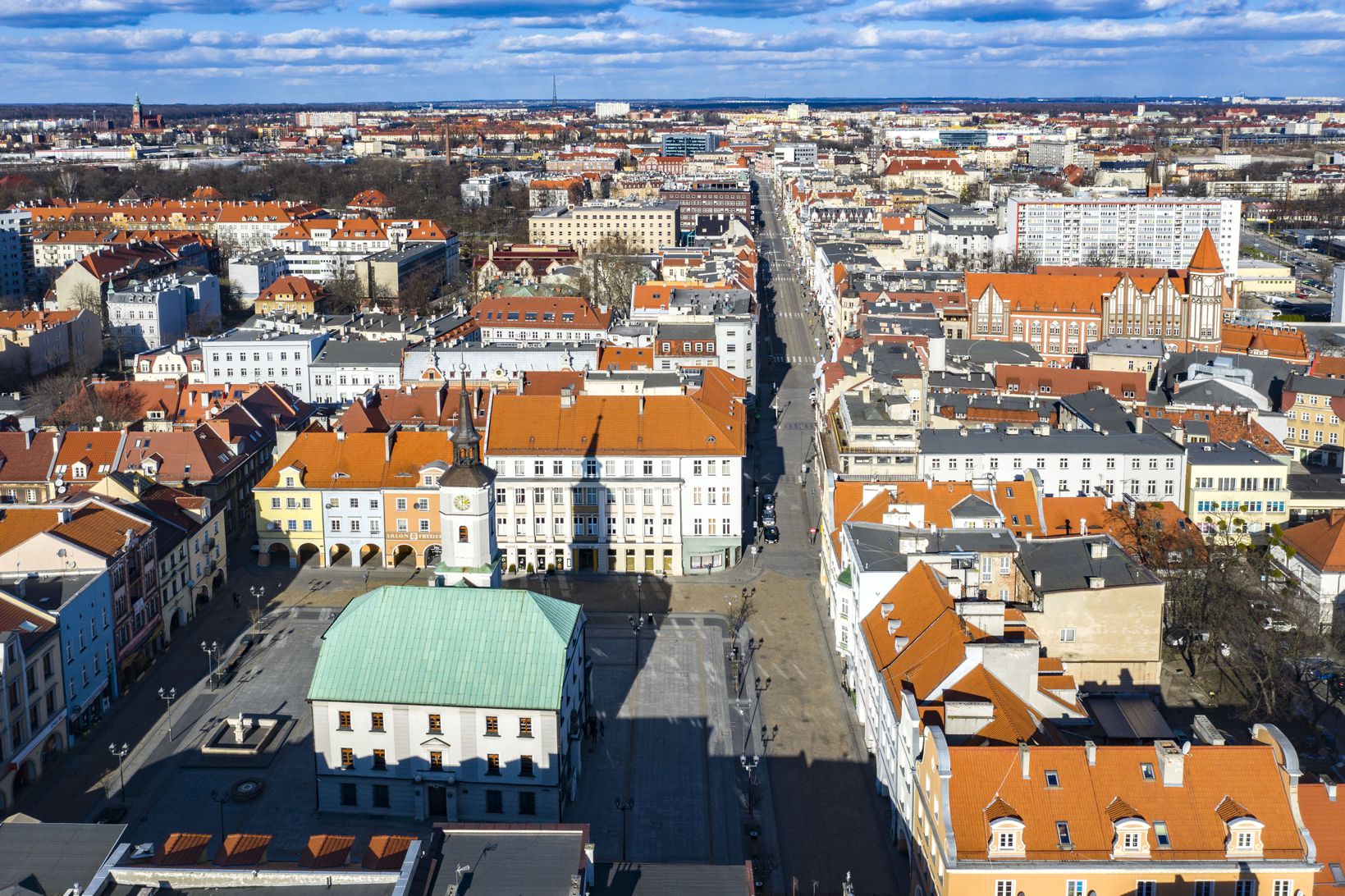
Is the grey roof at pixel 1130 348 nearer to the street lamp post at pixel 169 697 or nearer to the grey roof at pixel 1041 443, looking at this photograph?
the grey roof at pixel 1041 443

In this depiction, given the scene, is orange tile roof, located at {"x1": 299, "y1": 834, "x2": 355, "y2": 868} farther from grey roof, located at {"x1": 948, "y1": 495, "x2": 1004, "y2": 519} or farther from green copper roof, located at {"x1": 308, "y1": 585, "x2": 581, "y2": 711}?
grey roof, located at {"x1": 948, "y1": 495, "x2": 1004, "y2": 519}

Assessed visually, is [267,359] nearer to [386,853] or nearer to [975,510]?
[975,510]

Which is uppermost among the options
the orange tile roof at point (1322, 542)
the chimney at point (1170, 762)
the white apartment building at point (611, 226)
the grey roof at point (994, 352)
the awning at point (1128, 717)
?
the white apartment building at point (611, 226)

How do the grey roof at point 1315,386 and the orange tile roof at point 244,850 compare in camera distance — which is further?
the grey roof at point 1315,386

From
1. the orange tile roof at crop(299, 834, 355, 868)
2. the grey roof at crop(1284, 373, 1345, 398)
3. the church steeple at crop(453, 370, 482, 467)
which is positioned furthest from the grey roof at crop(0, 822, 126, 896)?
the grey roof at crop(1284, 373, 1345, 398)

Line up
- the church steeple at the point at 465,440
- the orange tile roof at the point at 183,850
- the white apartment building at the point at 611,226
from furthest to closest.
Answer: the white apartment building at the point at 611,226, the church steeple at the point at 465,440, the orange tile roof at the point at 183,850

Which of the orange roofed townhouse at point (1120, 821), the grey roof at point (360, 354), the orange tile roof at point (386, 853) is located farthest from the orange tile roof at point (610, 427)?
the orange tile roof at point (386, 853)

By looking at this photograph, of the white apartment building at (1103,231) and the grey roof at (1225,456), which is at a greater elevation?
the white apartment building at (1103,231)

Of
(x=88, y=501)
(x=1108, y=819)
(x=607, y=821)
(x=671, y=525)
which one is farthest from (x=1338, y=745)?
(x=88, y=501)
